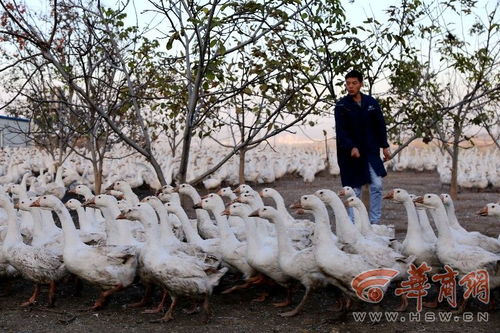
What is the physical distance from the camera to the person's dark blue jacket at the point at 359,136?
23.1ft

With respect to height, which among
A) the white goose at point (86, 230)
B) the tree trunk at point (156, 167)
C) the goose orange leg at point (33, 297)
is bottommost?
the goose orange leg at point (33, 297)

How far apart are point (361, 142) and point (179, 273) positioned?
319 cm

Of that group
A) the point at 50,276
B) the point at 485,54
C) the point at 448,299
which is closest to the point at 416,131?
the point at 485,54

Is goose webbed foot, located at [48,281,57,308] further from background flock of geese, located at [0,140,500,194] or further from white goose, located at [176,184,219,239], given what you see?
background flock of geese, located at [0,140,500,194]

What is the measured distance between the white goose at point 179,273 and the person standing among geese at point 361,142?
254 centimetres

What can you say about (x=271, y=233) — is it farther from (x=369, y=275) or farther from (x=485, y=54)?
(x=485, y=54)

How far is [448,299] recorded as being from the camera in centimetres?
529

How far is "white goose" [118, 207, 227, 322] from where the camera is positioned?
5.12m

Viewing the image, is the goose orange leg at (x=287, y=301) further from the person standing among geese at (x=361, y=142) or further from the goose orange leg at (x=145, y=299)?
the person standing among geese at (x=361, y=142)

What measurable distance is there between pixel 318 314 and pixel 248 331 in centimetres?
78

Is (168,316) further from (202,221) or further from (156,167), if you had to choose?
(156,167)

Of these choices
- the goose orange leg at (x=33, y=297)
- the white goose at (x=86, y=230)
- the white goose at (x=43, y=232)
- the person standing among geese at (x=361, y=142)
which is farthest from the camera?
the person standing among geese at (x=361, y=142)

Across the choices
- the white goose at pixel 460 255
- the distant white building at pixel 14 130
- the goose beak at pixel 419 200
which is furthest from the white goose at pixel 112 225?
the white goose at pixel 460 255
